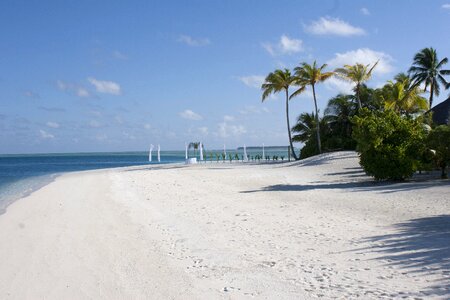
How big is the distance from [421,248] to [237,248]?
2734 mm

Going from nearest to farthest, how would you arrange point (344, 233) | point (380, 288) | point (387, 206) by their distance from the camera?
point (380, 288), point (344, 233), point (387, 206)

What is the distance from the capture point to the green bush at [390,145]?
14.6 meters

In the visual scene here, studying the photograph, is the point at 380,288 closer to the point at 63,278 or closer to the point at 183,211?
the point at 63,278

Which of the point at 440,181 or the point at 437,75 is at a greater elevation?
the point at 437,75

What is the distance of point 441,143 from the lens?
45.6ft

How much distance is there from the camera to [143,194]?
15023 mm

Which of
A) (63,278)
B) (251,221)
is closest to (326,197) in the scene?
(251,221)

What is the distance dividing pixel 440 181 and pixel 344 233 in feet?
28.6

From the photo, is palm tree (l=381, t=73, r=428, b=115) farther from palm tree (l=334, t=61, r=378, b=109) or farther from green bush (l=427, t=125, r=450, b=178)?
green bush (l=427, t=125, r=450, b=178)

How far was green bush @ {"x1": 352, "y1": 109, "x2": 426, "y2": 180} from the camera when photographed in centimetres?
1459

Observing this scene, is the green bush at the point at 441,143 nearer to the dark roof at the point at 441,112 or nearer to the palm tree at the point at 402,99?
the dark roof at the point at 441,112

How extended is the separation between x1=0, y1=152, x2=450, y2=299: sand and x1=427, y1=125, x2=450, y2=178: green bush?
207 centimetres

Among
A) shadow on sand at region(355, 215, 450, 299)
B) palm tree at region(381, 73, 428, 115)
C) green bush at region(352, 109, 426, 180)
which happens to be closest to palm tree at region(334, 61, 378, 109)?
palm tree at region(381, 73, 428, 115)

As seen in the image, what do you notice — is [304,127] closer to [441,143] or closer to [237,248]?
[441,143]
